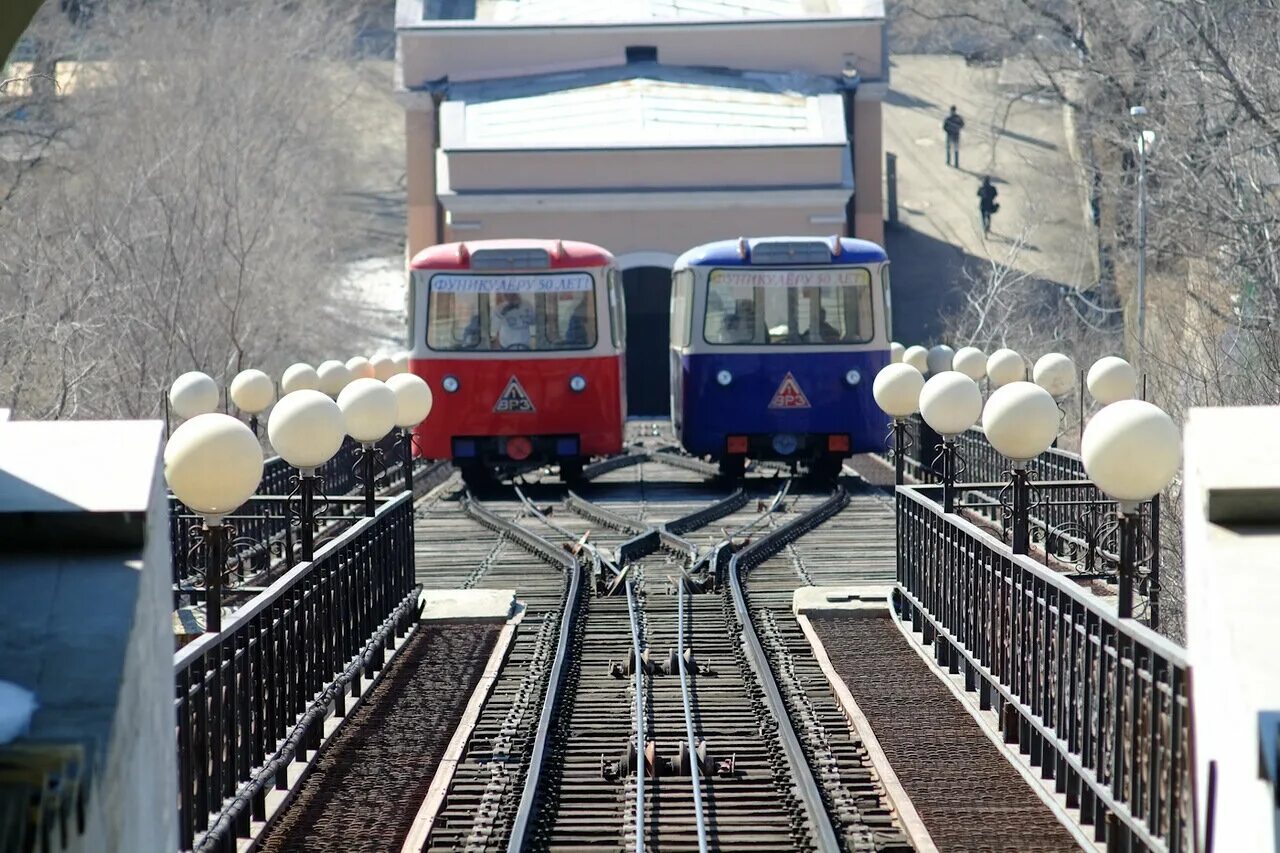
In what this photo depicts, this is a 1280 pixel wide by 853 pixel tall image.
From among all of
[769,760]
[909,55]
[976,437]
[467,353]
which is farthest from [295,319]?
[909,55]

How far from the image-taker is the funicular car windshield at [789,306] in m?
20.6

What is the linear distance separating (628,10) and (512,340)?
21.4 metres

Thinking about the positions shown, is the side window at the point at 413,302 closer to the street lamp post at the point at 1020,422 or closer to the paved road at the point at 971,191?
the street lamp post at the point at 1020,422

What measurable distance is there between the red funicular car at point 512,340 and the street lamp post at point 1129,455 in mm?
13748

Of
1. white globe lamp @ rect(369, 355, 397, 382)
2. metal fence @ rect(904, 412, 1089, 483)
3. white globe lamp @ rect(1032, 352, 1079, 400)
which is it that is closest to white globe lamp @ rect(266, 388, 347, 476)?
metal fence @ rect(904, 412, 1089, 483)

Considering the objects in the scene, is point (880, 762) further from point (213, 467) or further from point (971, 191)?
point (971, 191)

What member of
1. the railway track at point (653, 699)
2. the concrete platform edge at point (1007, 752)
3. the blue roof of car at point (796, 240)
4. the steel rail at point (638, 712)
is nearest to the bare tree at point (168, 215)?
the railway track at point (653, 699)

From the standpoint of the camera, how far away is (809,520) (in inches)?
726

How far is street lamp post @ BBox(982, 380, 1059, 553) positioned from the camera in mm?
8570

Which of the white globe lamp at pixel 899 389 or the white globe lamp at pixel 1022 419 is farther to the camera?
the white globe lamp at pixel 899 389

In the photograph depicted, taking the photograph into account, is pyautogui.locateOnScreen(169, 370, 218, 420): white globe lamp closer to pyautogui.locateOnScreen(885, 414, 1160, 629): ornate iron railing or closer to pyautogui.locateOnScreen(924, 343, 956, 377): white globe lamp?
pyautogui.locateOnScreen(885, 414, 1160, 629): ornate iron railing

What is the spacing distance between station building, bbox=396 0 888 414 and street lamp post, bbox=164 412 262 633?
27.3 m

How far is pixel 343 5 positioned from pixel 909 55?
80.9 feet

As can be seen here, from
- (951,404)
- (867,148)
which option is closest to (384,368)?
(951,404)
